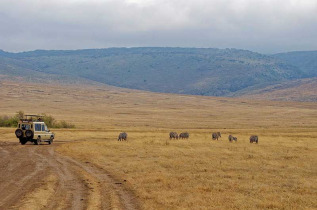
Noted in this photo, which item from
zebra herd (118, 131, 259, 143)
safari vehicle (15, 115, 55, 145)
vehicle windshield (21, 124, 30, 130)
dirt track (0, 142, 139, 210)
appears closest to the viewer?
dirt track (0, 142, 139, 210)

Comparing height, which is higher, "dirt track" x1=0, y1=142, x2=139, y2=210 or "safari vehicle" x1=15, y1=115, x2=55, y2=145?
"safari vehicle" x1=15, y1=115, x2=55, y2=145

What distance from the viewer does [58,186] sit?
19031 mm

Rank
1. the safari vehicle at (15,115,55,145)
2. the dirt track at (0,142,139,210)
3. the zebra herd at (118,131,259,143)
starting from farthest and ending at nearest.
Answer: the zebra herd at (118,131,259,143)
the safari vehicle at (15,115,55,145)
the dirt track at (0,142,139,210)

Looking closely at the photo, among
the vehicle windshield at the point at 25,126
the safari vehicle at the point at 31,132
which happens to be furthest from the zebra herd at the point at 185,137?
the vehicle windshield at the point at 25,126

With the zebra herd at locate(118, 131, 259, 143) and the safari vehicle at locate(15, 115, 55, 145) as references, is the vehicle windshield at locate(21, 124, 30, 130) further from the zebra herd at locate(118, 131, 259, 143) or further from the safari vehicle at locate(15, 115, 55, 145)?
the zebra herd at locate(118, 131, 259, 143)

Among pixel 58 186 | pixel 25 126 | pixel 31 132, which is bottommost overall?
pixel 58 186

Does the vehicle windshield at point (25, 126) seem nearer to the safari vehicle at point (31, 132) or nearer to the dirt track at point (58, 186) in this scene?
the safari vehicle at point (31, 132)

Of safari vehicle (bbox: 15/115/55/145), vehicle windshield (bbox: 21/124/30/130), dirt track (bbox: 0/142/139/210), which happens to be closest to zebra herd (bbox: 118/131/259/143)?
safari vehicle (bbox: 15/115/55/145)

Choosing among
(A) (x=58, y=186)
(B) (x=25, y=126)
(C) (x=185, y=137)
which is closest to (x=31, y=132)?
(B) (x=25, y=126)

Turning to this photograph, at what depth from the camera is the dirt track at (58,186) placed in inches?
613

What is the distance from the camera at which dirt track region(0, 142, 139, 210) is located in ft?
51.1

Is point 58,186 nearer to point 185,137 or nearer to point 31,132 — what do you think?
point 31,132

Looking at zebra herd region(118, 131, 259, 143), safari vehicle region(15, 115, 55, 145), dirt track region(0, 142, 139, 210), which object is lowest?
dirt track region(0, 142, 139, 210)

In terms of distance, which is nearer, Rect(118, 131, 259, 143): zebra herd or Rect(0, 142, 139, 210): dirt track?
Rect(0, 142, 139, 210): dirt track
